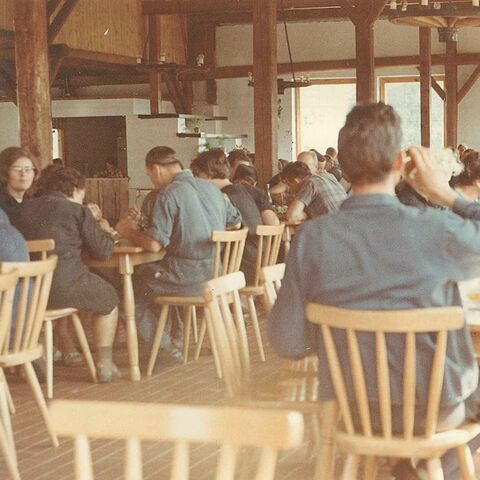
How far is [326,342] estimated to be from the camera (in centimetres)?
263

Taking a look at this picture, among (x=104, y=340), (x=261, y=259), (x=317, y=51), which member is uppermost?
(x=317, y=51)

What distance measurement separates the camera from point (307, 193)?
300 inches

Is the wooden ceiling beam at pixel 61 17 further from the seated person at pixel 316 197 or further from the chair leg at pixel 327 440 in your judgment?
the chair leg at pixel 327 440

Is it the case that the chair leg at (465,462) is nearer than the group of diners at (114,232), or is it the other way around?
the chair leg at (465,462)

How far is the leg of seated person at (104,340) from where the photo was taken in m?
5.52

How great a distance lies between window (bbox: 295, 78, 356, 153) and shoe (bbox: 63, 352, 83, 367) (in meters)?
13.2

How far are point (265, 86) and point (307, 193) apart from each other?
224cm

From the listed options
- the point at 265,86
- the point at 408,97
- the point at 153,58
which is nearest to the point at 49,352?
the point at 265,86

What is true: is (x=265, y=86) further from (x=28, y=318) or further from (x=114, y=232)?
(x=28, y=318)

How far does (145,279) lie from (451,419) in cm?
340

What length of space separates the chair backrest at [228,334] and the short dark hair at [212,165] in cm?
330

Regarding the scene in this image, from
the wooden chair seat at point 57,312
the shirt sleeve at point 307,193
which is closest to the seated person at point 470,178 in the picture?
the wooden chair seat at point 57,312

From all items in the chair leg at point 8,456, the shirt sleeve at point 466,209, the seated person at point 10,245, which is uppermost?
the shirt sleeve at point 466,209

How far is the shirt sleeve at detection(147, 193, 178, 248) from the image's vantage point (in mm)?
5715
